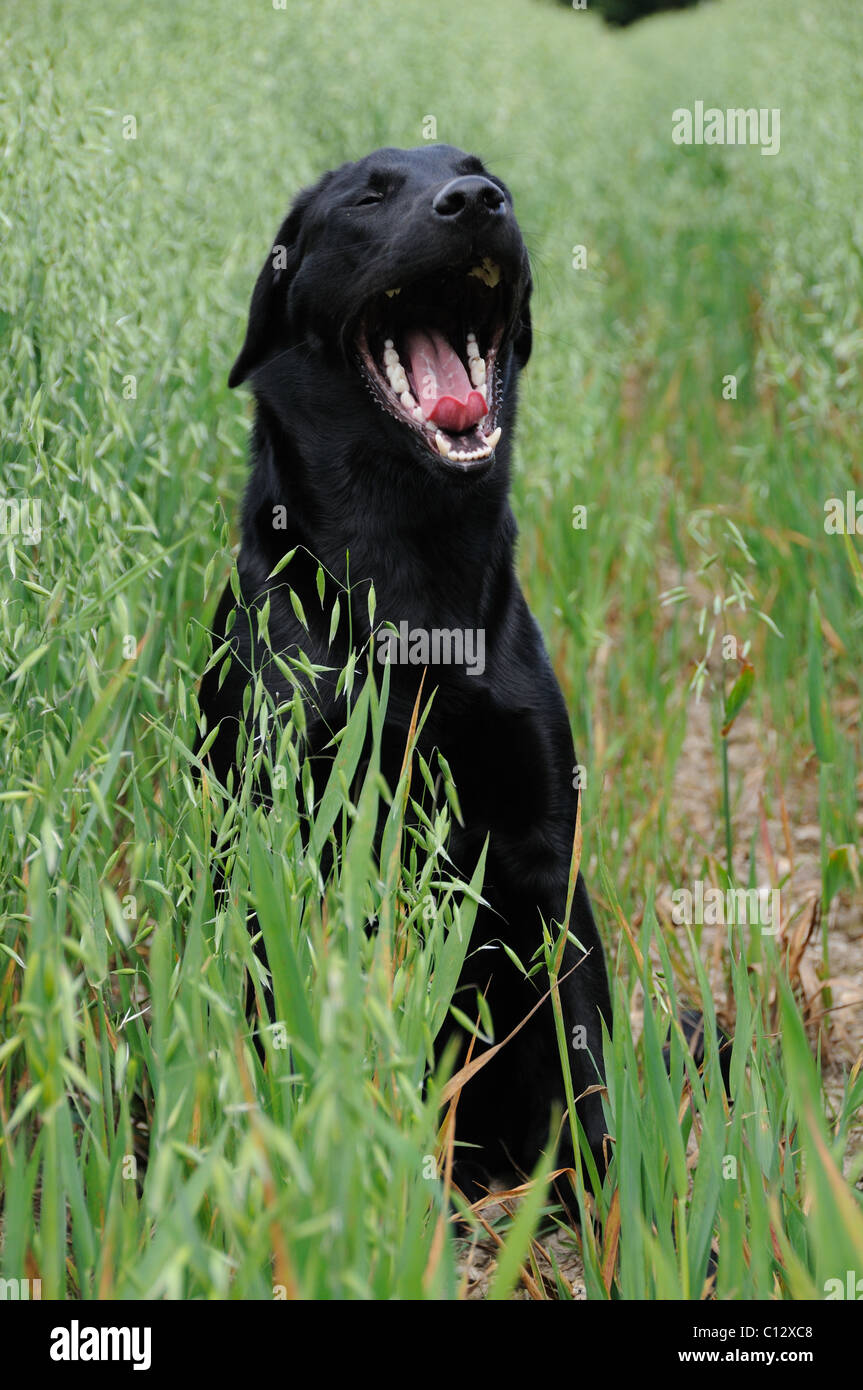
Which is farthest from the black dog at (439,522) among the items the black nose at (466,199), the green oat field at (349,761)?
the green oat field at (349,761)

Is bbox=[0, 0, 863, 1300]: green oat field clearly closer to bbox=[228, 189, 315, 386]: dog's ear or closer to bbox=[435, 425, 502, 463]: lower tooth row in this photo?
bbox=[228, 189, 315, 386]: dog's ear

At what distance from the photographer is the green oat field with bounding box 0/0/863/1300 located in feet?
3.50

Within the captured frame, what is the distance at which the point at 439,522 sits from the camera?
2189 millimetres

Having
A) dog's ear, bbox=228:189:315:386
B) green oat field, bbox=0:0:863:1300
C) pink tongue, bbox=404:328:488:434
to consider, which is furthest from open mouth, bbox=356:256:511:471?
green oat field, bbox=0:0:863:1300

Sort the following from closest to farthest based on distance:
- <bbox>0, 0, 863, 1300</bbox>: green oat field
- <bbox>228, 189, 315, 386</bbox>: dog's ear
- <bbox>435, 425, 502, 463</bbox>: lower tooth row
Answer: <bbox>0, 0, 863, 1300</bbox>: green oat field
<bbox>435, 425, 502, 463</bbox>: lower tooth row
<bbox>228, 189, 315, 386</bbox>: dog's ear

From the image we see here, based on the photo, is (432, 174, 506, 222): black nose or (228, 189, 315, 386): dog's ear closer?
(432, 174, 506, 222): black nose

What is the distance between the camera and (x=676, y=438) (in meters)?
5.38

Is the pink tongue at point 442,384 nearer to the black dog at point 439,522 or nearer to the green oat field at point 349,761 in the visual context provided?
the black dog at point 439,522

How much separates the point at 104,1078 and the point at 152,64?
373 cm

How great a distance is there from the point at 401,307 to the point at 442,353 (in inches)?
4.4

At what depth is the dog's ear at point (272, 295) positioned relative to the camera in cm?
232

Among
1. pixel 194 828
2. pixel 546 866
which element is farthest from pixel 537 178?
pixel 194 828

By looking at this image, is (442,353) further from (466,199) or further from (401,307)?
(466,199)

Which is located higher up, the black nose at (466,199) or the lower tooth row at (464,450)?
the black nose at (466,199)
